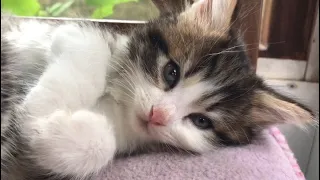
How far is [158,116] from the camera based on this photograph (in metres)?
1.01

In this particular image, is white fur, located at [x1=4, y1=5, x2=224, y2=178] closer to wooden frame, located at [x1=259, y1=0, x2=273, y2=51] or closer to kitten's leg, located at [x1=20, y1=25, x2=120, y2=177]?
kitten's leg, located at [x1=20, y1=25, x2=120, y2=177]

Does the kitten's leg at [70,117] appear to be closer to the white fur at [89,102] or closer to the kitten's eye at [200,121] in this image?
the white fur at [89,102]

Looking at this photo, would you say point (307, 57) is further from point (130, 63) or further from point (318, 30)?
point (130, 63)

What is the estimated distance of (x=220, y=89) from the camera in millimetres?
1132

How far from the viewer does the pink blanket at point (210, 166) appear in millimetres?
1014

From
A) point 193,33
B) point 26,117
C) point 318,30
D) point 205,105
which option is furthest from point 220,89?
point 318,30

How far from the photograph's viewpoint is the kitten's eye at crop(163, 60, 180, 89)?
43.0 inches

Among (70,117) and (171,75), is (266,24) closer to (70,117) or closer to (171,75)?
(171,75)

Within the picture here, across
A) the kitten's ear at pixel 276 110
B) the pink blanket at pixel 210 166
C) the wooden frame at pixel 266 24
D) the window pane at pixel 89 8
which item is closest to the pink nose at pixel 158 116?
the pink blanket at pixel 210 166

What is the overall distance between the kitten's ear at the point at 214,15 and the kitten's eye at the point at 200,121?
232 mm

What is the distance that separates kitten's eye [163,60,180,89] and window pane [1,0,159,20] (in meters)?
0.38

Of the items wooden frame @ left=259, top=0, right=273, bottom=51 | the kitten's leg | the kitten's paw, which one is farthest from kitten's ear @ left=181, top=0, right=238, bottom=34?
wooden frame @ left=259, top=0, right=273, bottom=51

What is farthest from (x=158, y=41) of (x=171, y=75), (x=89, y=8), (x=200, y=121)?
(x=89, y=8)

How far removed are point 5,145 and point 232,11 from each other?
69 centimetres
